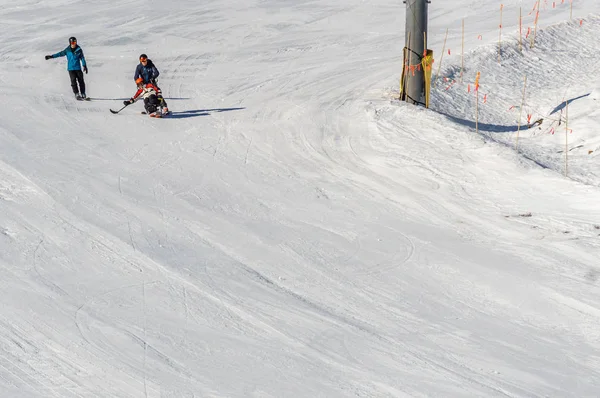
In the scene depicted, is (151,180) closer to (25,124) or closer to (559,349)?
(25,124)

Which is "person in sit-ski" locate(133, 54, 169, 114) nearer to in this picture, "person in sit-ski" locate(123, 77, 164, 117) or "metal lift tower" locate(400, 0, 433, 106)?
"person in sit-ski" locate(123, 77, 164, 117)

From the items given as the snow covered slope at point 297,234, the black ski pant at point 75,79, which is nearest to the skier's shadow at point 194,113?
the snow covered slope at point 297,234

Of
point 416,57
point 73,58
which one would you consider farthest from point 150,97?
point 416,57

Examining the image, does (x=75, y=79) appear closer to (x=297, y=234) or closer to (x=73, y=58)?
(x=73, y=58)

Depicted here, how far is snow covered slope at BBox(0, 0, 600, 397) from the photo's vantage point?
846 cm

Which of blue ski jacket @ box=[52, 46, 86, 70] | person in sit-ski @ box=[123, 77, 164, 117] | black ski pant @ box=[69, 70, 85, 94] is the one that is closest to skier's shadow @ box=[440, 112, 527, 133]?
person in sit-ski @ box=[123, 77, 164, 117]

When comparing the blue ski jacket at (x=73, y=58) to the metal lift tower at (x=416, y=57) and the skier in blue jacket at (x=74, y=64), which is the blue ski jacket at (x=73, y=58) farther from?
the metal lift tower at (x=416, y=57)

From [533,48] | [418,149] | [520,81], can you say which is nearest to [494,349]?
[418,149]

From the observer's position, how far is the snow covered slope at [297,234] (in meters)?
8.46

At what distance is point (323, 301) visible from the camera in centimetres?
978

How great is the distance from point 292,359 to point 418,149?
6.85m

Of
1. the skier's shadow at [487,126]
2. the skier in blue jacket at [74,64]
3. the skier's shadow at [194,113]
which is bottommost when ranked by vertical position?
the skier's shadow at [487,126]

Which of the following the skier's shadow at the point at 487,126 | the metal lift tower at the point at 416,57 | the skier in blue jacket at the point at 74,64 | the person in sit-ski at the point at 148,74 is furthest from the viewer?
the skier in blue jacket at the point at 74,64

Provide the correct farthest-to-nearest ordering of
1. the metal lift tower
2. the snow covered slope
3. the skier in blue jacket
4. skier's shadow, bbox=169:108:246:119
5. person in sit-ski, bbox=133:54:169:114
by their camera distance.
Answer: the skier in blue jacket < skier's shadow, bbox=169:108:246:119 < person in sit-ski, bbox=133:54:169:114 < the metal lift tower < the snow covered slope
